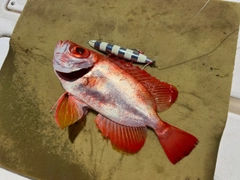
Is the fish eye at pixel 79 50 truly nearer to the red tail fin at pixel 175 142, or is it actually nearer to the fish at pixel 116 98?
the fish at pixel 116 98

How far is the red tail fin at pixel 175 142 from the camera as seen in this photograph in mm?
1247

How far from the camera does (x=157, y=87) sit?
134 centimetres

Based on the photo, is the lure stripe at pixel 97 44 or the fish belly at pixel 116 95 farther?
the lure stripe at pixel 97 44

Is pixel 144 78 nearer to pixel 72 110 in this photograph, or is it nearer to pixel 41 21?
pixel 72 110

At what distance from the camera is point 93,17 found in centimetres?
163

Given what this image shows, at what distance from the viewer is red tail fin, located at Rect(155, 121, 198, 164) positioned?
1247 mm

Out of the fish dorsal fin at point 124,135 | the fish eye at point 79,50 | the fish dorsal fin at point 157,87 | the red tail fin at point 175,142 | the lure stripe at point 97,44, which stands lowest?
the fish dorsal fin at point 124,135

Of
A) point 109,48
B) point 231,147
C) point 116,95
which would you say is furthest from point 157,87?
point 231,147

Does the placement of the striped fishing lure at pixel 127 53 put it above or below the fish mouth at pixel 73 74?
above

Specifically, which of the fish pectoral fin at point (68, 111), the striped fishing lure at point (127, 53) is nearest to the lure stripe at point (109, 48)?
the striped fishing lure at point (127, 53)

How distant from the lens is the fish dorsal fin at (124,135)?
1.32m

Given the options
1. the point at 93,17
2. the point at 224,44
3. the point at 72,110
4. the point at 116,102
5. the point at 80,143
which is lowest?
the point at 80,143

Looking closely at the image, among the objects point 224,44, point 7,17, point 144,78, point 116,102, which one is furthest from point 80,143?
point 7,17

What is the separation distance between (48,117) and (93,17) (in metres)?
0.58
